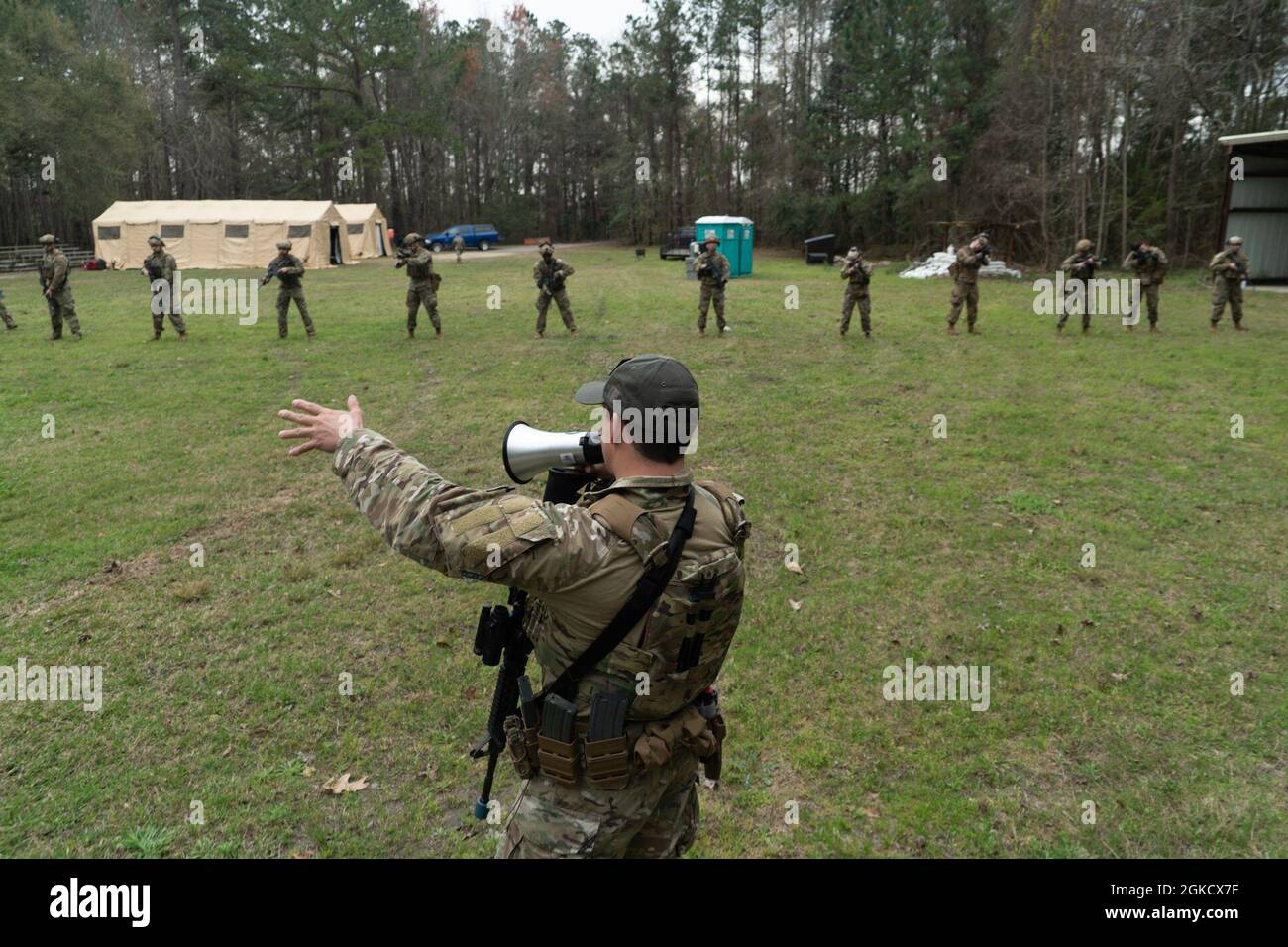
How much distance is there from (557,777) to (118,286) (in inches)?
1166

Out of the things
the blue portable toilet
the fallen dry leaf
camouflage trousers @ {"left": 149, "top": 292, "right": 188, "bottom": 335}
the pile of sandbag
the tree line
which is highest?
the tree line

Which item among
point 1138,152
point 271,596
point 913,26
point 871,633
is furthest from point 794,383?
point 913,26

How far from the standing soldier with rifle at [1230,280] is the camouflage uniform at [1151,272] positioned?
98 centimetres

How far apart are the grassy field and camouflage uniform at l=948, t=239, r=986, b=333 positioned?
3128 millimetres

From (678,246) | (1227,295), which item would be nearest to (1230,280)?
(1227,295)

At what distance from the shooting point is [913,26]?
3319cm

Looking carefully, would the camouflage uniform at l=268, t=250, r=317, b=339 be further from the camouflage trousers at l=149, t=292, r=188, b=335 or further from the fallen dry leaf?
the fallen dry leaf

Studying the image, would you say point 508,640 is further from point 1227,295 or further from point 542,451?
point 1227,295

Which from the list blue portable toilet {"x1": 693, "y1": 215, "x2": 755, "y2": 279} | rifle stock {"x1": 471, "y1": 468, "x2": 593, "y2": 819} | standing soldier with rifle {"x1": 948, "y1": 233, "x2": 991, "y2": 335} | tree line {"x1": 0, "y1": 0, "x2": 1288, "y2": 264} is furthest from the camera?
blue portable toilet {"x1": 693, "y1": 215, "x2": 755, "y2": 279}

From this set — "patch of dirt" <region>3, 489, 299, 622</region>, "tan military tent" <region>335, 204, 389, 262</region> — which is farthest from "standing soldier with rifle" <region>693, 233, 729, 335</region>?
"tan military tent" <region>335, 204, 389, 262</region>

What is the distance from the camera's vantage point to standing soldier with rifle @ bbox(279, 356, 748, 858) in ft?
6.75

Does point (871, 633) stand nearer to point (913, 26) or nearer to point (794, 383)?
point (794, 383)

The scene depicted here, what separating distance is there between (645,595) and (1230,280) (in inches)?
683

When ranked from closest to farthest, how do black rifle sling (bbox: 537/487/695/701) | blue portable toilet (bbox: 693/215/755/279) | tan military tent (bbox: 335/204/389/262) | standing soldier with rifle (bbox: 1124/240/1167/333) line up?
black rifle sling (bbox: 537/487/695/701), standing soldier with rifle (bbox: 1124/240/1167/333), blue portable toilet (bbox: 693/215/755/279), tan military tent (bbox: 335/204/389/262)
